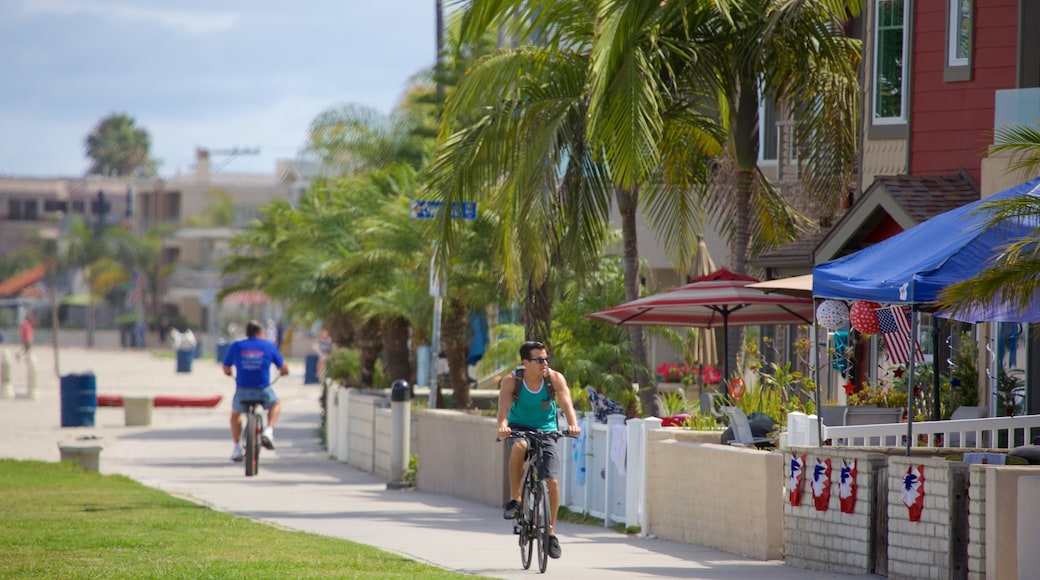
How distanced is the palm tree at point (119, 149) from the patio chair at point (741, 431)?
161 m

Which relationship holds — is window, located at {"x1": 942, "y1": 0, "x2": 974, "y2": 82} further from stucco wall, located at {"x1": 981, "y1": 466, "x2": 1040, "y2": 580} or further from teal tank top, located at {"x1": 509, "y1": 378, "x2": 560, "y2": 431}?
stucco wall, located at {"x1": 981, "y1": 466, "x2": 1040, "y2": 580}

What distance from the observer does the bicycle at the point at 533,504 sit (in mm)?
11148

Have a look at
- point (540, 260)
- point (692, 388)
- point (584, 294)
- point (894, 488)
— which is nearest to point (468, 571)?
point (894, 488)

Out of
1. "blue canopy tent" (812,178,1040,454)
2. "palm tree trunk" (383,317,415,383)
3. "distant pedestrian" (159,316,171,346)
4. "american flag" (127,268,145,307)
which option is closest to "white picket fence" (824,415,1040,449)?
"blue canopy tent" (812,178,1040,454)

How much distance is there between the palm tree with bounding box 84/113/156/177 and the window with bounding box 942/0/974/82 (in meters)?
159

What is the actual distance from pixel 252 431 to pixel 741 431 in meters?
7.84

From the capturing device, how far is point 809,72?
17.6 m

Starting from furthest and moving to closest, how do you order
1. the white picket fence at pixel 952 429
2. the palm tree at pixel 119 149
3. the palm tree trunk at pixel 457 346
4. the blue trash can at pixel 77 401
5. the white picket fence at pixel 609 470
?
the palm tree at pixel 119 149 → the blue trash can at pixel 77 401 → the palm tree trunk at pixel 457 346 → the white picket fence at pixel 609 470 → the white picket fence at pixel 952 429

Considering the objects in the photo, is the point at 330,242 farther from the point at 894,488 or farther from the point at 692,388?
the point at 894,488

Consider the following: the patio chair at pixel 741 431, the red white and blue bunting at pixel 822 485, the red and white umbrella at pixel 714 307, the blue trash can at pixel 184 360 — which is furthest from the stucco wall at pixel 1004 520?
the blue trash can at pixel 184 360

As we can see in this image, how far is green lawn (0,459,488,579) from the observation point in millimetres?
10586

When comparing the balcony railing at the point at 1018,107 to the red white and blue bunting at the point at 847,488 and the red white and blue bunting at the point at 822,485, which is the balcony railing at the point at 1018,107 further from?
the red white and blue bunting at the point at 847,488

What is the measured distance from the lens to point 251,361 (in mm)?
18797

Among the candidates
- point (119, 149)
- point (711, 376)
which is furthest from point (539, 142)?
point (119, 149)
